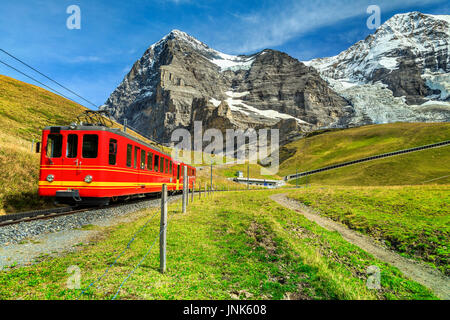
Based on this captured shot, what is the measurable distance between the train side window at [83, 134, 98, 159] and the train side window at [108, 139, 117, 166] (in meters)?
0.79

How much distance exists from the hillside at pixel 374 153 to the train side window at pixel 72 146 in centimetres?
9188

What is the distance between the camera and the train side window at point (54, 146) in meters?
13.9

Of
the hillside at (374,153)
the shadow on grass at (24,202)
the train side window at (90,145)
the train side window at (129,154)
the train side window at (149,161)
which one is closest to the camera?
the train side window at (90,145)

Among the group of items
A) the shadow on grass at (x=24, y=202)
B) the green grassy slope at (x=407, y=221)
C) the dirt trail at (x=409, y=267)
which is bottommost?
the dirt trail at (x=409, y=267)

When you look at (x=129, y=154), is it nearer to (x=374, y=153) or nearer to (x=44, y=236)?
(x=44, y=236)

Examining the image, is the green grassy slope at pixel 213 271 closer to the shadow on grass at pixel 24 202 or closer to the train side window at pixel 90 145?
the train side window at pixel 90 145

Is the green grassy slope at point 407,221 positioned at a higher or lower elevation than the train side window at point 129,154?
lower

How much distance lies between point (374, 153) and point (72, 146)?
13406 centimetres

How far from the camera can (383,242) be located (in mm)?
11719

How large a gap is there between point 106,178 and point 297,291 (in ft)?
40.4

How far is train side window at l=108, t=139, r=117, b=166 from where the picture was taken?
47.1 ft

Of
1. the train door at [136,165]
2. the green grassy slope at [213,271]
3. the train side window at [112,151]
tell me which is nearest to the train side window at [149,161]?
the train door at [136,165]

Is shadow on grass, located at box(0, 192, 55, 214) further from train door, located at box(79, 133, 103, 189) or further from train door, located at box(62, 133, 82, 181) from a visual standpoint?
train door, located at box(79, 133, 103, 189)
